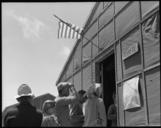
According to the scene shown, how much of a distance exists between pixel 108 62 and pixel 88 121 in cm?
495

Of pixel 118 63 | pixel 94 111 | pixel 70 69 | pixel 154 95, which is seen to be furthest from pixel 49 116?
pixel 70 69

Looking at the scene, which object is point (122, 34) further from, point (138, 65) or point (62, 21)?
point (62, 21)

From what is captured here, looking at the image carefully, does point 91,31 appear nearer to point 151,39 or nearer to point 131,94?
point 131,94

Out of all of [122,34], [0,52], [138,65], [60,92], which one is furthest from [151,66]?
[0,52]

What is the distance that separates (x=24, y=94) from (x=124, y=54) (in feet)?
14.1

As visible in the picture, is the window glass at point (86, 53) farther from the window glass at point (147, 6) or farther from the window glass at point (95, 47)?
the window glass at point (147, 6)

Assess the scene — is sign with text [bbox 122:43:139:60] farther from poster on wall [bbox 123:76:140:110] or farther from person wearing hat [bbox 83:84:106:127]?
person wearing hat [bbox 83:84:106:127]

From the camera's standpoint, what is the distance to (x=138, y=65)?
6.85 m

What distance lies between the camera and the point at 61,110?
4.48 meters

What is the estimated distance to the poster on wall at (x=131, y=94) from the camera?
6.70 meters

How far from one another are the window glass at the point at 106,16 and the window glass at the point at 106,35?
0.19m

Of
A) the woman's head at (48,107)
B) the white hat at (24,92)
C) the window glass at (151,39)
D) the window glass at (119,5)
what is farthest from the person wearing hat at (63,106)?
the window glass at (119,5)

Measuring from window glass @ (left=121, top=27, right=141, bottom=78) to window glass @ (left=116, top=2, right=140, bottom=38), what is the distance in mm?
246

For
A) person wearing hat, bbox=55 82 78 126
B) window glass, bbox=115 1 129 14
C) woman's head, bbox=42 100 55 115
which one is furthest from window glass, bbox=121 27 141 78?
person wearing hat, bbox=55 82 78 126
